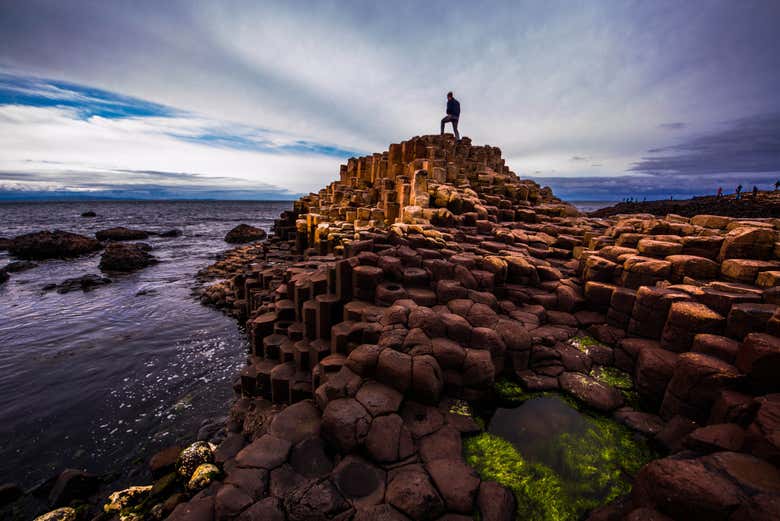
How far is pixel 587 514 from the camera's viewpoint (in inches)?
158

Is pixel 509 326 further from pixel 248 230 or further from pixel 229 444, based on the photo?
pixel 248 230

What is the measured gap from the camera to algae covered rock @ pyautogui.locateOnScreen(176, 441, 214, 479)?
5.87 metres

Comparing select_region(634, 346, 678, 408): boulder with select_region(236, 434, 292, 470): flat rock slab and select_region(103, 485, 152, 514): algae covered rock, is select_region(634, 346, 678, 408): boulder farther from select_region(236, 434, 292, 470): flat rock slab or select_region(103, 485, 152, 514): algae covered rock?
select_region(103, 485, 152, 514): algae covered rock

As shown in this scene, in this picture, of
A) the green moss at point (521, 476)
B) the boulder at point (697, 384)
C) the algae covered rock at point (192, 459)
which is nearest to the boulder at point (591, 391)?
the boulder at point (697, 384)

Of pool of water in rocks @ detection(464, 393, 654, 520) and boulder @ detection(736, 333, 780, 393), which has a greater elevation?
boulder @ detection(736, 333, 780, 393)

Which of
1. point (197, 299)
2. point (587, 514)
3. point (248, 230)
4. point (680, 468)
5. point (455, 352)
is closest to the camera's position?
point (680, 468)

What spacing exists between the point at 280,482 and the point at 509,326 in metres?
5.05

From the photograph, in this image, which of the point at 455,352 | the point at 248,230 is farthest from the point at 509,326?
the point at 248,230

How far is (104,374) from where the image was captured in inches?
408

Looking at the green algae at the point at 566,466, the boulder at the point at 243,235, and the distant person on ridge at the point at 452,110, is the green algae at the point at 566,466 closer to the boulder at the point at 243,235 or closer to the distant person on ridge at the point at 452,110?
the distant person on ridge at the point at 452,110

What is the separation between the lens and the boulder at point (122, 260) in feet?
78.4

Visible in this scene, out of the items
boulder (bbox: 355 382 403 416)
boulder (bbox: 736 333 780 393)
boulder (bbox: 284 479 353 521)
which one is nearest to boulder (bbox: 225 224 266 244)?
boulder (bbox: 355 382 403 416)

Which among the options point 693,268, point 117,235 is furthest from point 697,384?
point 117,235

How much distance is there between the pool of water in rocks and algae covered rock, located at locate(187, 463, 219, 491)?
4487 mm
